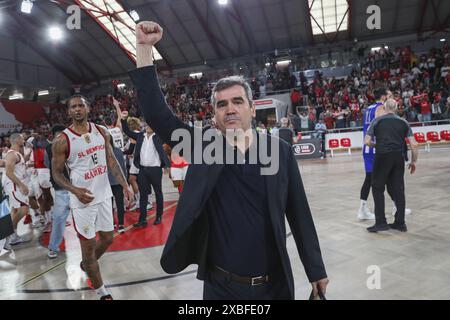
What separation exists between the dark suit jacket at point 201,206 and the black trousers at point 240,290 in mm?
35

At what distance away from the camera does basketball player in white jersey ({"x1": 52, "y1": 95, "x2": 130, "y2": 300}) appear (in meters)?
3.28

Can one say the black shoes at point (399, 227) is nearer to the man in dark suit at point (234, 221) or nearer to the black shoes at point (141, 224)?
the man in dark suit at point (234, 221)

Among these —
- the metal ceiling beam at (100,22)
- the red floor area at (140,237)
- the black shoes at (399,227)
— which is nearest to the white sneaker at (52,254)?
the red floor area at (140,237)

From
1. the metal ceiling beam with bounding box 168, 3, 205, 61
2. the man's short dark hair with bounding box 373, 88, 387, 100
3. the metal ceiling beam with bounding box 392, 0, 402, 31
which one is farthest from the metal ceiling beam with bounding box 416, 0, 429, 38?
the man's short dark hair with bounding box 373, 88, 387, 100

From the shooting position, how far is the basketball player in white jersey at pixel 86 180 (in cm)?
328

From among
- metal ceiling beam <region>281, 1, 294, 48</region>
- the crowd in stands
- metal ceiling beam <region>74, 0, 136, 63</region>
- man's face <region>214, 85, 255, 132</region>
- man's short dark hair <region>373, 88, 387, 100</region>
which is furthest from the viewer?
metal ceiling beam <region>74, 0, 136, 63</region>

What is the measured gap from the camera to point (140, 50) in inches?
62.0

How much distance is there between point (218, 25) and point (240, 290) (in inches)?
872

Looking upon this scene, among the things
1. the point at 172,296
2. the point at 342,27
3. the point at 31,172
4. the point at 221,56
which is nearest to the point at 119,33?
the point at 221,56

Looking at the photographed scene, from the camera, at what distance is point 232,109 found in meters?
1.76

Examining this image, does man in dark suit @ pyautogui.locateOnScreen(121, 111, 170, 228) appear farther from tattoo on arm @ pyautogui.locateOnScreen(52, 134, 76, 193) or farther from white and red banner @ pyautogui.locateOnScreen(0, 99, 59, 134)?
white and red banner @ pyautogui.locateOnScreen(0, 99, 59, 134)

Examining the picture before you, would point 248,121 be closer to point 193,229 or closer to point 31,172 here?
point 193,229

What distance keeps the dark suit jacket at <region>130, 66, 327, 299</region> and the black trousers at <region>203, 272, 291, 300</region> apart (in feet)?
0.11

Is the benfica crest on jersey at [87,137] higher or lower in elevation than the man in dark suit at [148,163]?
higher
